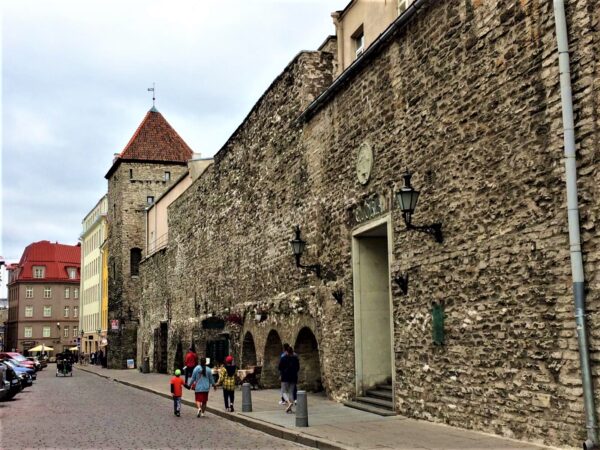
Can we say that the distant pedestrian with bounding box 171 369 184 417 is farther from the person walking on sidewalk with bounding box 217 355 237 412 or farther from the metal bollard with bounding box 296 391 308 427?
the metal bollard with bounding box 296 391 308 427

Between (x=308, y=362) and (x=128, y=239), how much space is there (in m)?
35.6

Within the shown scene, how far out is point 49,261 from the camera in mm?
103375

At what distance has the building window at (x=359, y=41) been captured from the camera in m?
18.1

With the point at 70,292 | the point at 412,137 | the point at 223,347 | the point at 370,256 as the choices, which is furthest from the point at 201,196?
the point at 70,292

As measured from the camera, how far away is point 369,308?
15805 millimetres

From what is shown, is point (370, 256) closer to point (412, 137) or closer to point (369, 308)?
point (369, 308)

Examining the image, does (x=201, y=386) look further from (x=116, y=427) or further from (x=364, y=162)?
(x=364, y=162)

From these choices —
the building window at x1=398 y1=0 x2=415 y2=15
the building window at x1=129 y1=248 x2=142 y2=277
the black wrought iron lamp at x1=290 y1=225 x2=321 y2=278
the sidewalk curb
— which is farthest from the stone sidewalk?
the building window at x1=129 y1=248 x2=142 y2=277

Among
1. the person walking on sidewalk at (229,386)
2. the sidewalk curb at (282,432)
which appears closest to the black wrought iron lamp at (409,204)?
the sidewalk curb at (282,432)

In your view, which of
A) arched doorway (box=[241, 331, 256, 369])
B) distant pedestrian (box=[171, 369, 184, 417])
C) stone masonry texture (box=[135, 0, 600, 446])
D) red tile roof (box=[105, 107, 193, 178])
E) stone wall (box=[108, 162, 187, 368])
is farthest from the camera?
red tile roof (box=[105, 107, 193, 178])

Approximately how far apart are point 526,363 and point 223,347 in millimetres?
17704

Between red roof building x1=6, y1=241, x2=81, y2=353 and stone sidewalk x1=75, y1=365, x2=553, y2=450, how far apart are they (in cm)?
8974

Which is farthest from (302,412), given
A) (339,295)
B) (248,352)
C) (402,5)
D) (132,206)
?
(132,206)

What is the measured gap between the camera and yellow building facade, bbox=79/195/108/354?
231ft
